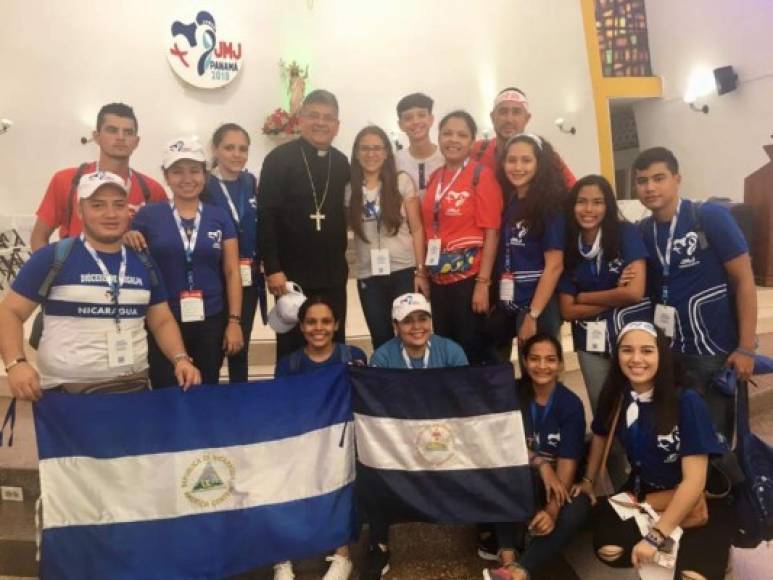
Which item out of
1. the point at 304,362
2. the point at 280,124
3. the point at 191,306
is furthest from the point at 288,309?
the point at 280,124

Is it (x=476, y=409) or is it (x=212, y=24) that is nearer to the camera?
(x=476, y=409)

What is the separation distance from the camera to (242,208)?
294 centimetres

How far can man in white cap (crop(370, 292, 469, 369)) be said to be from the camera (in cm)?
260

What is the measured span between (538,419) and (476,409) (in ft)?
1.11

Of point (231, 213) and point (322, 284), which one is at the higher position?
point (231, 213)

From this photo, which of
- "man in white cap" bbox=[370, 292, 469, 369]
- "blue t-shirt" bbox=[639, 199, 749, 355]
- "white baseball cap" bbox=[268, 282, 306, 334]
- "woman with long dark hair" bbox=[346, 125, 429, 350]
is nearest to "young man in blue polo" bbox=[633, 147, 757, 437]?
"blue t-shirt" bbox=[639, 199, 749, 355]

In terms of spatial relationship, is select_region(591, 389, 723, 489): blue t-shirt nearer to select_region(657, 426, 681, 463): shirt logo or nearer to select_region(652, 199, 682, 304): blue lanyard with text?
select_region(657, 426, 681, 463): shirt logo

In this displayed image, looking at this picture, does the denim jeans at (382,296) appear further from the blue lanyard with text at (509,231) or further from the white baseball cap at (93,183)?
the white baseball cap at (93,183)

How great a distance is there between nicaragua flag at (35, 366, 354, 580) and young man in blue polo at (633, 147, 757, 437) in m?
1.47

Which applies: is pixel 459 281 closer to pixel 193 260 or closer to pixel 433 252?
pixel 433 252

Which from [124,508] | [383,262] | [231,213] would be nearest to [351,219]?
[383,262]

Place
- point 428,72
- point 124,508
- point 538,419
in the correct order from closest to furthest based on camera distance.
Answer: point 124,508, point 538,419, point 428,72

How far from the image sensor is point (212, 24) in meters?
8.26

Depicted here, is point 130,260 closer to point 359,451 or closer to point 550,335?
point 359,451
